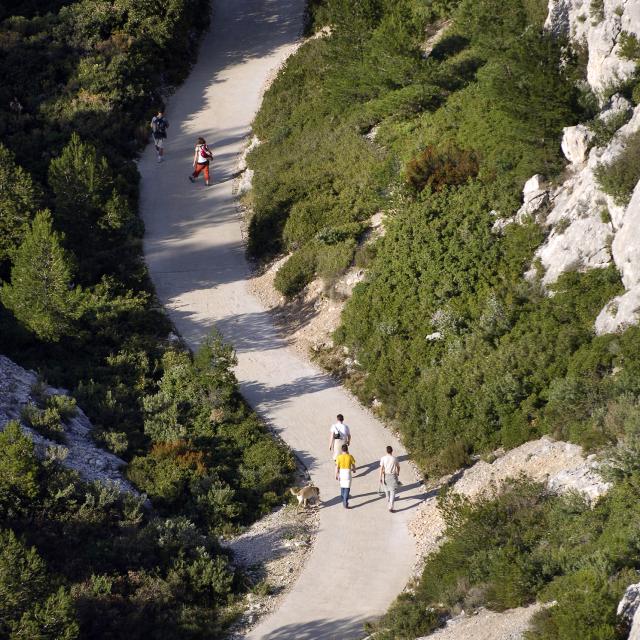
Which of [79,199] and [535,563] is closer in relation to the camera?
[535,563]

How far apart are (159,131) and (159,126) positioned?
198mm

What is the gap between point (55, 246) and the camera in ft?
77.7

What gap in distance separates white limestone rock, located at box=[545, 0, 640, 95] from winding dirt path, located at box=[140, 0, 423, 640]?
1017cm

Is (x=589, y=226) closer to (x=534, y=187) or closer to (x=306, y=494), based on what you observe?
(x=534, y=187)

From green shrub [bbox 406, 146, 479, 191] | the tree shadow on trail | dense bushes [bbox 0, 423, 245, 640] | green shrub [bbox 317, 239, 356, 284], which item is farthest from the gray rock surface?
dense bushes [bbox 0, 423, 245, 640]

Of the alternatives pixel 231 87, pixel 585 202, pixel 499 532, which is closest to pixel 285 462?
pixel 499 532

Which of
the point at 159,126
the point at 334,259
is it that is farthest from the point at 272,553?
the point at 159,126

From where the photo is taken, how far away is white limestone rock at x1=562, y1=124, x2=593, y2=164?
22.4 m

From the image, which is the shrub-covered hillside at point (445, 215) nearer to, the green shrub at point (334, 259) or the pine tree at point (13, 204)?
the green shrub at point (334, 259)

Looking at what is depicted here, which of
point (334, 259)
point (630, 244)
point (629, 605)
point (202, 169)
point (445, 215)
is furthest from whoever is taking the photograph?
point (202, 169)

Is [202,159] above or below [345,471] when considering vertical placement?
above

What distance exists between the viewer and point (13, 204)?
86.8 feet

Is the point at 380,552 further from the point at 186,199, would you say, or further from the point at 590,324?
the point at 186,199

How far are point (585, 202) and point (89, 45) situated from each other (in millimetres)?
24127
